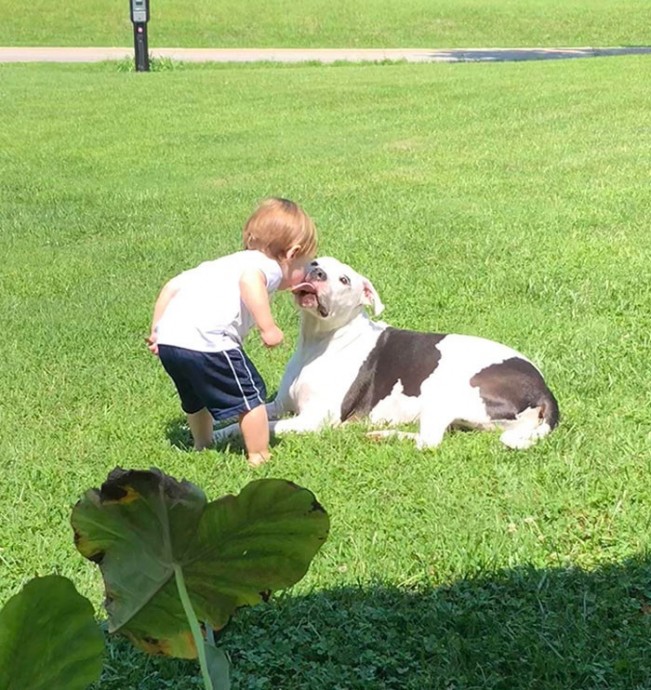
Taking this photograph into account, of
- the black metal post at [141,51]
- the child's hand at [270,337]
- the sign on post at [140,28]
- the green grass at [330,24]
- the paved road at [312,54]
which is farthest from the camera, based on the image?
the green grass at [330,24]

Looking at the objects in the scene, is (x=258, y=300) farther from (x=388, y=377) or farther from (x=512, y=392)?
(x=512, y=392)

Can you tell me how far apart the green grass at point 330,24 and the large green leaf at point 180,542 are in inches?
1203

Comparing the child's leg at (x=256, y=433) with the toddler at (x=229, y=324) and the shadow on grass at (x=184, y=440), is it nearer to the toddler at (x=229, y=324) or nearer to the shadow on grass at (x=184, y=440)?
the toddler at (x=229, y=324)

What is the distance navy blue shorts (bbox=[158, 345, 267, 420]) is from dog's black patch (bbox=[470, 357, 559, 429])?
0.94m

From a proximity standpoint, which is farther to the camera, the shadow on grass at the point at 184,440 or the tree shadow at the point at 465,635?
the shadow on grass at the point at 184,440

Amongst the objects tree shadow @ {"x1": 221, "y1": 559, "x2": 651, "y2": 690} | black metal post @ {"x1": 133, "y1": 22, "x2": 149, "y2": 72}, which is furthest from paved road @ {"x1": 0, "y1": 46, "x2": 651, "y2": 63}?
tree shadow @ {"x1": 221, "y1": 559, "x2": 651, "y2": 690}

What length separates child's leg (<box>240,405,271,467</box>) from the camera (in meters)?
4.36

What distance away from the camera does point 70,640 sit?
622 mm

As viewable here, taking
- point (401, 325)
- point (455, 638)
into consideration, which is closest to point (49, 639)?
point (455, 638)

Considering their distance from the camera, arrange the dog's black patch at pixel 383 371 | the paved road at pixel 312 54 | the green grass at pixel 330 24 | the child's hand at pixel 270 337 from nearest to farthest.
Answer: the child's hand at pixel 270 337 → the dog's black patch at pixel 383 371 → the paved road at pixel 312 54 → the green grass at pixel 330 24

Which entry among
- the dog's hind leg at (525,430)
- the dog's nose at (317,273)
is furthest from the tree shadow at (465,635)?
the dog's nose at (317,273)

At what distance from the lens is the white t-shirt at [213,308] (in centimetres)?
433

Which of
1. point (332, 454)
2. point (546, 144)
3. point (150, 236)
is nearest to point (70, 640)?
point (332, 454)

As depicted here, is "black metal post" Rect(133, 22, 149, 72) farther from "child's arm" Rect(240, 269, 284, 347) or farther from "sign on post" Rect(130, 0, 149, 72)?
"child's arm" Rect(240, 269, 284, 347)
